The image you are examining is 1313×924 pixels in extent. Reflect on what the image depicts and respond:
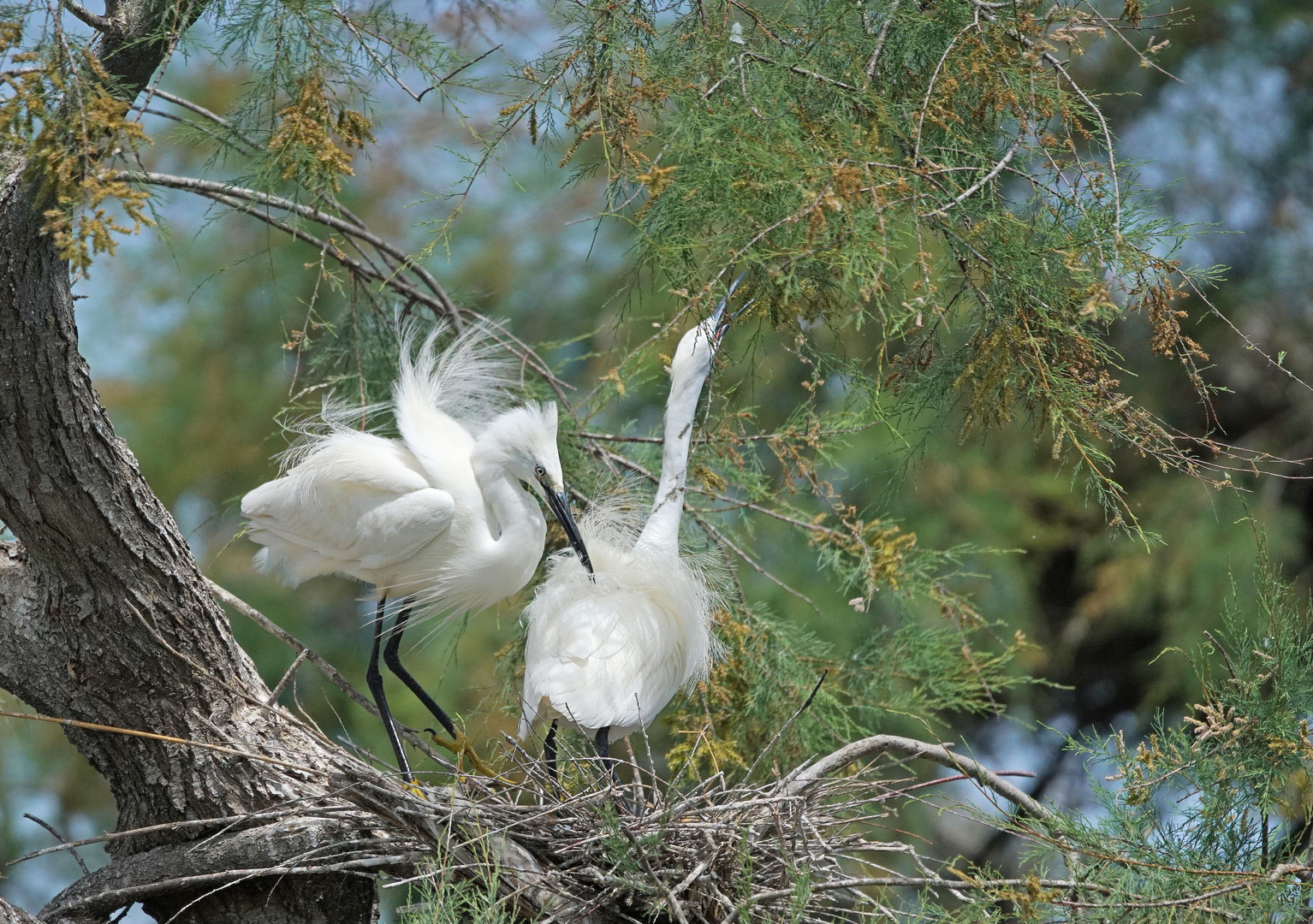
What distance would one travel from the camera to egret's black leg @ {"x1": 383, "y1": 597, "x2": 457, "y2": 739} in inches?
100

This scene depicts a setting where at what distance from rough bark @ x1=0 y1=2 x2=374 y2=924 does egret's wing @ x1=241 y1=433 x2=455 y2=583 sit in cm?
34

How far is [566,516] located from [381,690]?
2.14 ft

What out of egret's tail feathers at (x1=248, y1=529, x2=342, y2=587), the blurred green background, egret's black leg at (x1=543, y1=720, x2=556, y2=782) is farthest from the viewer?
the blurred green background

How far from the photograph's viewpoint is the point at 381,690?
2.58m

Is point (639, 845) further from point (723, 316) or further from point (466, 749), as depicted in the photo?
point (723, 316)

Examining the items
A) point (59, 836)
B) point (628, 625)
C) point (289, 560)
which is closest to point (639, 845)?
A: point (628, 625)

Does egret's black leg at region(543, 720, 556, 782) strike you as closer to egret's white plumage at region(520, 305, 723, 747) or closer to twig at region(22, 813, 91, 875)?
egret's white plumage at region(520, 305, 723, 747)

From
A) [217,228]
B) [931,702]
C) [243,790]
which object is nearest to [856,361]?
[931,702]

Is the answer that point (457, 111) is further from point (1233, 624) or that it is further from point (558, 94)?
point (1233, 624)

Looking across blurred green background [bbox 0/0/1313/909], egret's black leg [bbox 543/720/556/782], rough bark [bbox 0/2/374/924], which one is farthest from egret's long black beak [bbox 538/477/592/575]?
blurred green background [bbox 0/0/1313/909]

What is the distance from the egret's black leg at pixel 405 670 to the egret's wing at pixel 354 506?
0.21 metres

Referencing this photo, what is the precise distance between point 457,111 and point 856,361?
0.72 meters

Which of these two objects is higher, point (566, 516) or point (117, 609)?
point (117, 609)

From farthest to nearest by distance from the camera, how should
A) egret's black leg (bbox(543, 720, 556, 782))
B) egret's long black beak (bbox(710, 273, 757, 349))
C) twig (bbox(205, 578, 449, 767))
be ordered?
egret's black leg (bbox(543, 720, 556, 782)) < twig (bbox(205, 578, 449, 767)) < egret's long black beak (bbox(710, 273, 757, 349))
